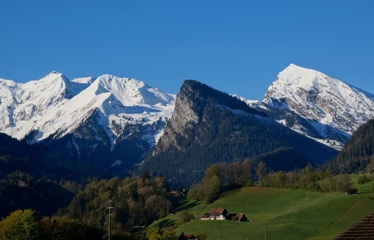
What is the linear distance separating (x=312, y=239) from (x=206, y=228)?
35145 mm

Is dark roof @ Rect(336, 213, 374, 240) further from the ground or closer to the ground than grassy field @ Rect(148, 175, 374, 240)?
closer to the ground

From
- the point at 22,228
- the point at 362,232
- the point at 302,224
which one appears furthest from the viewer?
the point at 302,224

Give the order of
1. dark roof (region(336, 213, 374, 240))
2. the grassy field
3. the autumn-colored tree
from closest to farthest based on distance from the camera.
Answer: dark roof (region(336, 213, 374, 240)) < the autumn-colored tree < the grassy field

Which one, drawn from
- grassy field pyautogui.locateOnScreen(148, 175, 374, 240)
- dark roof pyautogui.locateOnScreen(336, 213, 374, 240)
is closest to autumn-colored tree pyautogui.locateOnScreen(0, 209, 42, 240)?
grassy field pyautogui.locateOnScreen(148, 175, 374, 240)

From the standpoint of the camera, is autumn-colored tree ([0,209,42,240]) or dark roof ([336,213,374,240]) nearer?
dark roof ([336,213,374,240])

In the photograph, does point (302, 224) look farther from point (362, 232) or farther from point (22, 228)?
point (362, 232)

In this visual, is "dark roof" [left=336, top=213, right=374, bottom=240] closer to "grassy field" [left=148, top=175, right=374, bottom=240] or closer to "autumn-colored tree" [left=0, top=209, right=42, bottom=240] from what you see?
"autumn-colored tree" [left=0, top=209, right=42, bottom=240]

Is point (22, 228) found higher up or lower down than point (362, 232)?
higher up

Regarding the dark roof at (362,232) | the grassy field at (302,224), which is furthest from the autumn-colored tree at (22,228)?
the dark roof at (362,232)

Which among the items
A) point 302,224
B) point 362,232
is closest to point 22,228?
point 302,224

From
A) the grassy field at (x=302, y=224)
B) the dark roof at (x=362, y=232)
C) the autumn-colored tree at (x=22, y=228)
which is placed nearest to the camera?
the dark roof at (x=362, y=232)

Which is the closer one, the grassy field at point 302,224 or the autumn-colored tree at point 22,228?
the autumn-colored tree at point 22,228

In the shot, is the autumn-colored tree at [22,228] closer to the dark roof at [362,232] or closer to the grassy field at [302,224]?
the grassy field at [302,224]

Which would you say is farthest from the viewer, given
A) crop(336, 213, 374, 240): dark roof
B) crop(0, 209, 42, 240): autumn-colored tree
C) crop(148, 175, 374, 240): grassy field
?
Answer: crop(148, 175, 374, 240): grassy field
